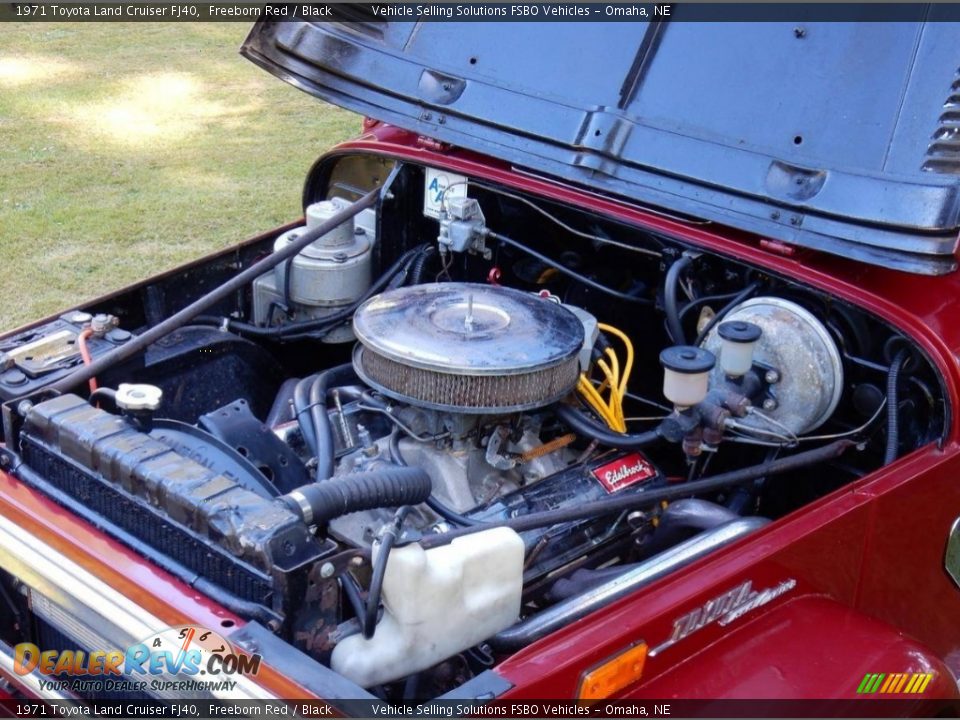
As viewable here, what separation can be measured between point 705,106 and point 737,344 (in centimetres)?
59

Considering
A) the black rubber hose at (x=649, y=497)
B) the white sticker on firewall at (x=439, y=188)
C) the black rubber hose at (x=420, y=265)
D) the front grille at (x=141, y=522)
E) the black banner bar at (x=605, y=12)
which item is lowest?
the front grille at (x=141, y=522)

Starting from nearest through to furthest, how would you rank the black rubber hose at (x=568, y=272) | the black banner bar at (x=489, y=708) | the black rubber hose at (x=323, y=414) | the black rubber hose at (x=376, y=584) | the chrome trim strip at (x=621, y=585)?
the black banner bar at (x=489, y=708), the black rubber hose at (x=376, y=584), the chrome trim strip at (x=621, y=585), the black rubber hose at (x=323, y=414), the black rubber hose at (x=568, y=272)

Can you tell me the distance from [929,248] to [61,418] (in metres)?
1.61

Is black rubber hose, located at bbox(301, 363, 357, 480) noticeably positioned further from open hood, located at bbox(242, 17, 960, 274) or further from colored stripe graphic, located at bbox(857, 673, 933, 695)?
colored stripe graphic, located at bbox(857, 673, 933, 695)

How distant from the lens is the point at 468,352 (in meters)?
2.16

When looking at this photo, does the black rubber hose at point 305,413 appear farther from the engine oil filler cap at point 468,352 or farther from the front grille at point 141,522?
the front grille at point 141,522

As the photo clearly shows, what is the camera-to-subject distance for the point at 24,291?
4930mm

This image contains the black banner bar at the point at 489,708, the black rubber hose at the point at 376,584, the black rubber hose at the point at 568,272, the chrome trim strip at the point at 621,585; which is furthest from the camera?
the black rubber hose at the point at 568,272

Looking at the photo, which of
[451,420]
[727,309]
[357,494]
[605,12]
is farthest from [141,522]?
[605,12]

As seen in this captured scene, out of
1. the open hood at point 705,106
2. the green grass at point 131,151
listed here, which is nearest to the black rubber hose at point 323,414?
the open hood at point 705,106

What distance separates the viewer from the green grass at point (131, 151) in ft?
17.6

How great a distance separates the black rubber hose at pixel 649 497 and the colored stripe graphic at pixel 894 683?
0.43 metres

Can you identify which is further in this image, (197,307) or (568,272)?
(568,272)

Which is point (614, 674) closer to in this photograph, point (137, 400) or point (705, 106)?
point (137, 400)
